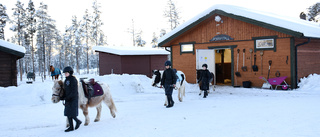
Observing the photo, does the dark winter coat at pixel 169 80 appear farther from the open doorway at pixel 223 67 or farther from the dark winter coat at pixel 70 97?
the open doorway at pixel 223 67

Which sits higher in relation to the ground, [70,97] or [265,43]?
[265,43]

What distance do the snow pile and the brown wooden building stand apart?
35cm

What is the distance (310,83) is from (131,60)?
1427 centimetres

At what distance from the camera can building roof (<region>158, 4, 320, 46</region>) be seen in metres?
12.8

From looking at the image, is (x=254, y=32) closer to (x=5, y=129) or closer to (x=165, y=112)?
(x=165, y=112)

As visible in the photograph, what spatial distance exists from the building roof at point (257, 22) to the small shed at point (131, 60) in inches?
223

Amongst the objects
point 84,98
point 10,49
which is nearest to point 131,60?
point 10,49

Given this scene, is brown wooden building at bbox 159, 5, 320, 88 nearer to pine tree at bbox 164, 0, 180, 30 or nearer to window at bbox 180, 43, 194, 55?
window at bbox 180, 43, 194, 55

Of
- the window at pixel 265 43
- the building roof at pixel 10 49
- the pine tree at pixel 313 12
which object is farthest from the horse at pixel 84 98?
the pine tree at pixel 313 12

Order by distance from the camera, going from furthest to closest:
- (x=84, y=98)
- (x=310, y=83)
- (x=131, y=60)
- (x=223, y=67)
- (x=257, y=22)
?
(x=131, y=60) → (x=223, y=67) → (x=257, y=22) → (x=310, y=83) → (x=84, y=98)

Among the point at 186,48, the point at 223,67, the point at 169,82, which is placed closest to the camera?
the point at 169,82

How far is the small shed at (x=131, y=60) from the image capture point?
22.8m

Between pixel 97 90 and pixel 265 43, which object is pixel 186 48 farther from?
pixel 97 90

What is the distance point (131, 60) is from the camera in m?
23.1
